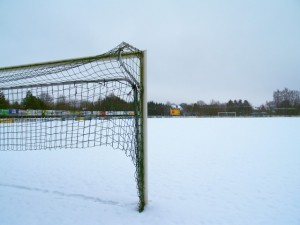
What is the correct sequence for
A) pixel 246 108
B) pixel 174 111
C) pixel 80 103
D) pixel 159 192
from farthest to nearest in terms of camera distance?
pixel 174 111 → pixel 246 108 → pixel 80 103 → pixel 159 192

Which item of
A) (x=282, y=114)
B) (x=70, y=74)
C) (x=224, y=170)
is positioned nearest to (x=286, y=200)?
(x=224, y=170)

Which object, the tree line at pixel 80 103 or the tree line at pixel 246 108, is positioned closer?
the tree line at pixel 80 103

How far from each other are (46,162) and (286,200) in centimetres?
566

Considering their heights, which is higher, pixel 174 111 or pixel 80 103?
pixel 174 111

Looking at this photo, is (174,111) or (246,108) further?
(174,111)

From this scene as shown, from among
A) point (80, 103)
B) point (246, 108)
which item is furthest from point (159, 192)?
point (246, 108)

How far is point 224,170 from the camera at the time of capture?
480 centimetres

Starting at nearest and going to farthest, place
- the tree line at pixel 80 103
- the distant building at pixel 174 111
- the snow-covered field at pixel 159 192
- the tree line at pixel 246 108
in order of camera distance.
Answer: the snow-covered field at pixel 159 192, the tree line at pixel 80 103, the tree line at pixel 246 108, the distant building at pixel 174 111

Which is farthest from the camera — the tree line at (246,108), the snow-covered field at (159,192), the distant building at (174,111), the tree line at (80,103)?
the distant building at (174,111)

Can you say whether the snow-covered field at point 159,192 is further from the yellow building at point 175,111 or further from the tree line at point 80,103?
the yellow building at point 175,111

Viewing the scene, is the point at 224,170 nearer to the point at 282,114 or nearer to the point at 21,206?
the point at 21,206

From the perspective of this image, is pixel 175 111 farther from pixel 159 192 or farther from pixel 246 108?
pixel 159 192

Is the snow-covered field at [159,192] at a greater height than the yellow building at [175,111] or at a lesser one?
lesser

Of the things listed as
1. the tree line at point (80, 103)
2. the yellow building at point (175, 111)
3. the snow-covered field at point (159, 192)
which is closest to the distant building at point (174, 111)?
the yellow building at point (175, 111)
